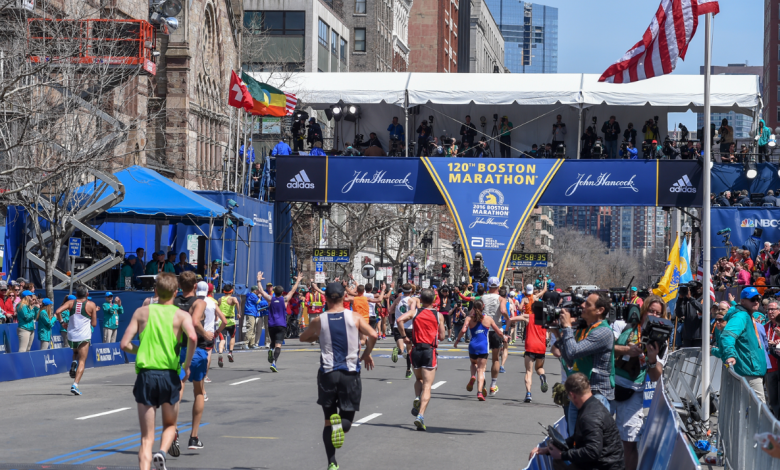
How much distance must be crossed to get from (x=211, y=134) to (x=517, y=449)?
1573 inches

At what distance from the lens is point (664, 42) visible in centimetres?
1457

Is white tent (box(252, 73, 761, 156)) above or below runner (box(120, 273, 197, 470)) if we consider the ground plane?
above

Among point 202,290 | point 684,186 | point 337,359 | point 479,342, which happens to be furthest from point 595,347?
point 684,186

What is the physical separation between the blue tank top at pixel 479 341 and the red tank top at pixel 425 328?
6.31 feet

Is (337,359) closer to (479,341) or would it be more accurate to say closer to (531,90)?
(479,341)

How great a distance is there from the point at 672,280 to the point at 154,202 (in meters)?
13.9

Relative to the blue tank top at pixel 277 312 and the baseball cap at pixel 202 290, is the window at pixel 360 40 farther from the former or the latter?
the baseball cap at pixel 202 290

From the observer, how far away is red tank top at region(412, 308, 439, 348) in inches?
528

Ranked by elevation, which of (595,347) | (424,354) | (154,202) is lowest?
(424,354)

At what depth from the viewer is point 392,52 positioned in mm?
96250

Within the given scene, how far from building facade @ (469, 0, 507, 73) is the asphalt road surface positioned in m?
111

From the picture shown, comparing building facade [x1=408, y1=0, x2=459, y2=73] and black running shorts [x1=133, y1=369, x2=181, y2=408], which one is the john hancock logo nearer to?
black running shorts [x1=133, y1=369, x2=181, y2=408]

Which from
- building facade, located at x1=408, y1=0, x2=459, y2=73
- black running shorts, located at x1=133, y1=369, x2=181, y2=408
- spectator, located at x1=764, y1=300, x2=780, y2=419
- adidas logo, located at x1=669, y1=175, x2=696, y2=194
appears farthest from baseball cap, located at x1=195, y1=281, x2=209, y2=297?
building facade, located at x1=408, y1=0, x2=459, y2=73

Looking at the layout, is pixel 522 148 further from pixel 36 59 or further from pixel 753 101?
pixel 36 59
